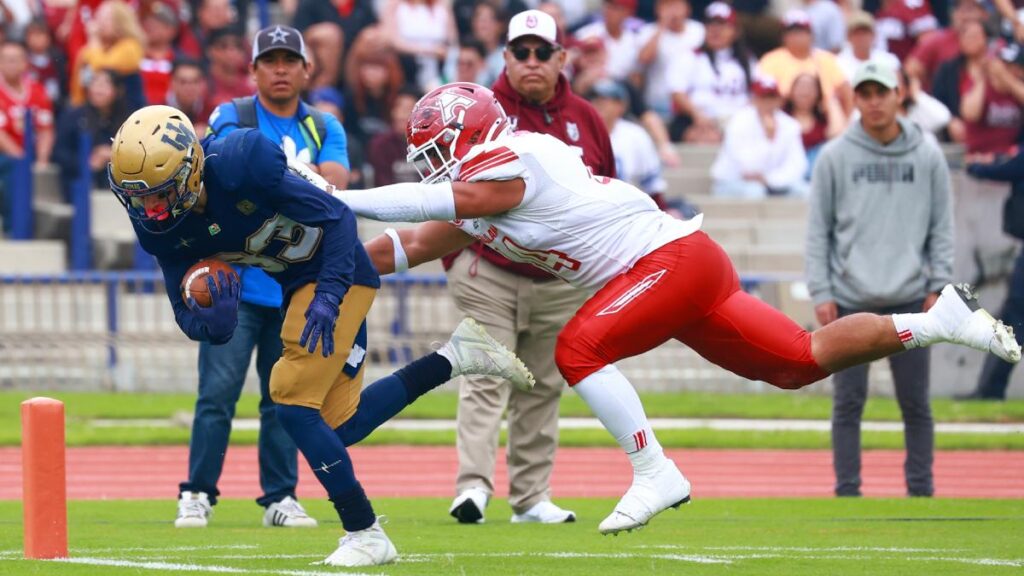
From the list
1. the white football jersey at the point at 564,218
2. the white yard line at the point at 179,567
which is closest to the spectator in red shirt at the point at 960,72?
the white football jersey at the point at 564,218

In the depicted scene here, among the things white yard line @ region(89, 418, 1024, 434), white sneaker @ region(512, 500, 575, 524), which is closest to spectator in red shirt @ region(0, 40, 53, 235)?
white yard line @ region(89, 418, 1024, 434)

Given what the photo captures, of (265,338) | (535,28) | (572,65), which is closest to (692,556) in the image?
(265,338)

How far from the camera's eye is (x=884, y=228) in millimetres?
9258

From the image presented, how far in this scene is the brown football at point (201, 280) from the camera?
626 centimetres

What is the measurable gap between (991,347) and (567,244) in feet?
5.57

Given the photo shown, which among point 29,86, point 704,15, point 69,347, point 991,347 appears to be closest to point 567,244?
point 991,347

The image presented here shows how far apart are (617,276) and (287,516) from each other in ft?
7.27

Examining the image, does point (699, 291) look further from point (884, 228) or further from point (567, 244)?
point (884, 228)

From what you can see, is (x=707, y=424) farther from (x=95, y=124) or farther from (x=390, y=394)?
(x=95, y=124)

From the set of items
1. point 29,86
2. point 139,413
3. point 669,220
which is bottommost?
point 139,413

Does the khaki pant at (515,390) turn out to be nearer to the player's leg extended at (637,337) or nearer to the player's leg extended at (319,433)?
the player's leg extended at (637,337)

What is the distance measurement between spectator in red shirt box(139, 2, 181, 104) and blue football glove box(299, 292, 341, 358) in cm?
998

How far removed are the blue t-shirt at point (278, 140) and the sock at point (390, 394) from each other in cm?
129

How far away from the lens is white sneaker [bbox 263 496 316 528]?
26.5ft
